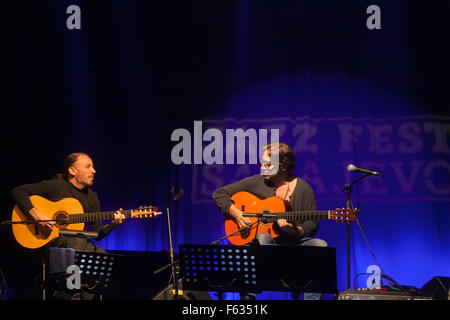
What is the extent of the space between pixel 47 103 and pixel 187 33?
2.22 metres

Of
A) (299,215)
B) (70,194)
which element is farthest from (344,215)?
(70,194)

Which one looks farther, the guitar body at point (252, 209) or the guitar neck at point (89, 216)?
the guitar neck at point (89, 216)

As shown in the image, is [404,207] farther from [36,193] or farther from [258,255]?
[36,193]

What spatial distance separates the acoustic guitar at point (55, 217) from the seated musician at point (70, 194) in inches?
1.9

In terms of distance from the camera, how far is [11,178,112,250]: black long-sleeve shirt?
512cm

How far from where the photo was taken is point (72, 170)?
17.9 ft

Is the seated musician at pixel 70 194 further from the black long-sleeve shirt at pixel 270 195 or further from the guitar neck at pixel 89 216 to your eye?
the black long-sleeve shirt at pixel 270 195

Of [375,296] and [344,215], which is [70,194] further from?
[375,296]

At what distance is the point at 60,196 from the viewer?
17.4ft

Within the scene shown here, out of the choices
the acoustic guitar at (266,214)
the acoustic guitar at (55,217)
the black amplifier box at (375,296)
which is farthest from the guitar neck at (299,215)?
the acoustic guitar at (55,217)

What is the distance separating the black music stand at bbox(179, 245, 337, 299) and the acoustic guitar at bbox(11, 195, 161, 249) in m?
1.46

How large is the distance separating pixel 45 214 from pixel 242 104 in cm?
284

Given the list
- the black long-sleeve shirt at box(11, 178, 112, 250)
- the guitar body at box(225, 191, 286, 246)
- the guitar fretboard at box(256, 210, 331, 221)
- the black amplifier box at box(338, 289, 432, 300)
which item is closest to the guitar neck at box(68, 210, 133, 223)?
the black long-sleeve shirt at box(11, 178, 112, 250)

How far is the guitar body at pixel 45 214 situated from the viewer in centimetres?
506
